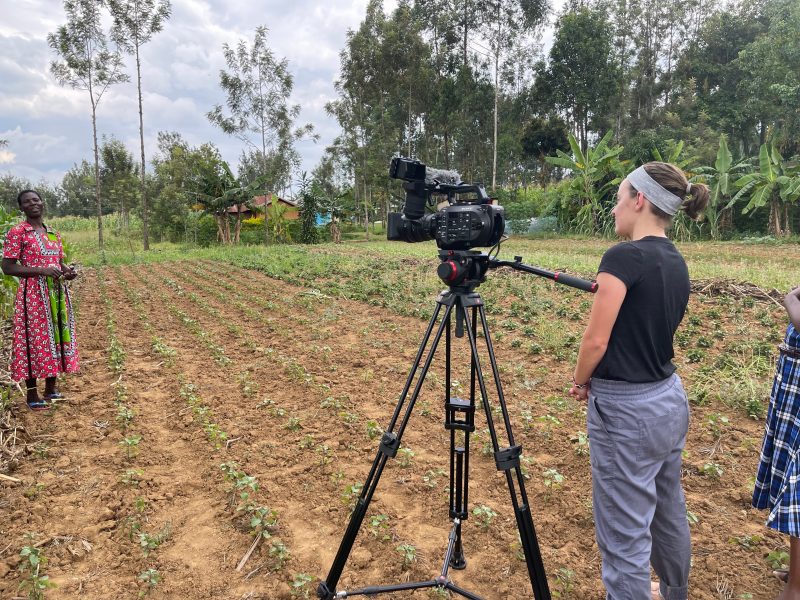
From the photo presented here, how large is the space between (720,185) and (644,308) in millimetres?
16052

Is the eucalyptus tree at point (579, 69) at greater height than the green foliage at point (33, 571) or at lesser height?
greater

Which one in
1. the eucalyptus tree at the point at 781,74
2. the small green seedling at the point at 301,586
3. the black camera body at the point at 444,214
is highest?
the eucalyptus tree at the point at 781,74

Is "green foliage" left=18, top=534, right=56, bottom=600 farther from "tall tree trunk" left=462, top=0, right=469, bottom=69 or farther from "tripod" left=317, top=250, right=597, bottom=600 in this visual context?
"tall tree trunk" left=462, top=0, right=469, bottom=69

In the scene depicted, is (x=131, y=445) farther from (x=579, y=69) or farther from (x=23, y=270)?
(x=579, y=69)

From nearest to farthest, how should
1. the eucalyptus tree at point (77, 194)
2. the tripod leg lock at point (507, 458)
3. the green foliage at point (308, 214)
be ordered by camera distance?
the tripod leg lock at point (507, 458) < the green foliage at point (308, 214) < the eucalyptus tree at point (77, 194)

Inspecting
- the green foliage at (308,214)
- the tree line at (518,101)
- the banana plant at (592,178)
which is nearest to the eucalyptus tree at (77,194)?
the tree line at (518,101)

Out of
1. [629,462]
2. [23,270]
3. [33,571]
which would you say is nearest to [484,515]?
[629,462]

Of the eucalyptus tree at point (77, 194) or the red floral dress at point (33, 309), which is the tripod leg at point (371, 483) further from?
the eucalyptus tree at point (77, 194)

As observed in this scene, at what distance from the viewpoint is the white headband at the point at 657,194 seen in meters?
1.63

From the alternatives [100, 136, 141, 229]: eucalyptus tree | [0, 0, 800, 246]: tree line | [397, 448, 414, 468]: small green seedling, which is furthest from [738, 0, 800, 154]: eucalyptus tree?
[100, 136, 141, 229]: eucalyptus tree

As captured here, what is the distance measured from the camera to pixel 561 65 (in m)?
27.3

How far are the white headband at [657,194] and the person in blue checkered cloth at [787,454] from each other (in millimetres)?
682

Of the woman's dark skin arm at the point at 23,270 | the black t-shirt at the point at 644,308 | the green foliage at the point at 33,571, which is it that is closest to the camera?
the black t-shirt at the point at 644,308

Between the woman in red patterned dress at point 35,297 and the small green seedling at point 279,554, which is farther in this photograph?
the woman in red patterned dress at point 35,297
